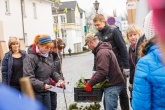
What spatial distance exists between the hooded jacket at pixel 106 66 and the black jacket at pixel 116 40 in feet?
2.10

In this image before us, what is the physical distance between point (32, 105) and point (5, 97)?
0.16 ft

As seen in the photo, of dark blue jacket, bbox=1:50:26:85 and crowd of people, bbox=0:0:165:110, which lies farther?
dark blue jacket, bbox=1:50:26:85

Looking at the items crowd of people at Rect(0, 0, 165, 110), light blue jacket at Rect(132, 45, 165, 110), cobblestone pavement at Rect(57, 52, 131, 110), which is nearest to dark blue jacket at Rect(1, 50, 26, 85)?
crowd of people at Rect(0, 0, 165, 110)

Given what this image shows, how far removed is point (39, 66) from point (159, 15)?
408cm

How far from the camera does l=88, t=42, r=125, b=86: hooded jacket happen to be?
4.52 meters

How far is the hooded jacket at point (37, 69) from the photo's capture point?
4.30 meters

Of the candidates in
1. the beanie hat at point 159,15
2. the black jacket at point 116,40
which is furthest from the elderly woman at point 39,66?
the beanie hat at point 159,15

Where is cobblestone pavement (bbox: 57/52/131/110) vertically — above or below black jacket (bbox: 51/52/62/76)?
below

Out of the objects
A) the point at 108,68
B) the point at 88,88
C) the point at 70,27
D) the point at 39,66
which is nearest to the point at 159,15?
the point at 39,66

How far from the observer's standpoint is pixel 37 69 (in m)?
4.42

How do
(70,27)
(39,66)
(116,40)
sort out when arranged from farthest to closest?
(70,27) < (116,40) < (39,66)

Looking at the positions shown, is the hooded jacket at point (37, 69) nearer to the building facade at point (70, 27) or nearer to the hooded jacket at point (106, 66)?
the hooded jacket at point (106, 66)

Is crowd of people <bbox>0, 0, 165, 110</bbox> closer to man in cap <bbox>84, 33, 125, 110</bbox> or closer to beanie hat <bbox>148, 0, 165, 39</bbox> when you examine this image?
man in cap <bbox>84, 33, 125, 110</bbox>

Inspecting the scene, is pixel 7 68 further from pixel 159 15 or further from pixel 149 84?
pixel 159 15
